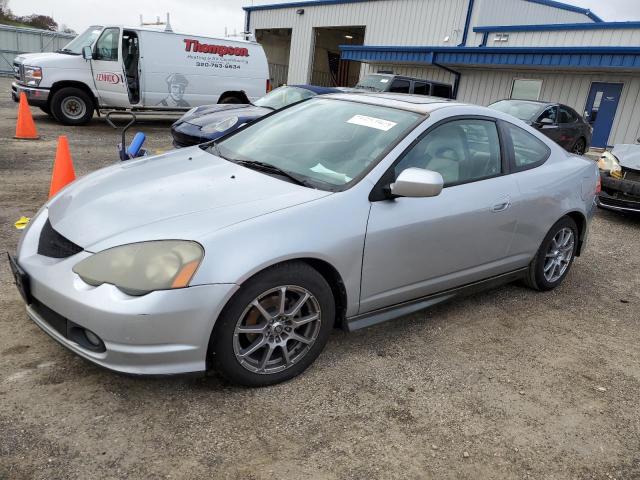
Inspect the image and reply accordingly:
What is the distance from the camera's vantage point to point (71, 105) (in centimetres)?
1129

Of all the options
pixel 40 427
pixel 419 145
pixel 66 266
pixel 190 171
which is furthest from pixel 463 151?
pixel 40 427

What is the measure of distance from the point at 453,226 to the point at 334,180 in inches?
33.8

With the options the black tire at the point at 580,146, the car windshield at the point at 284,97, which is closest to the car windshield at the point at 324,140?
the car windshield at the point at 284,97

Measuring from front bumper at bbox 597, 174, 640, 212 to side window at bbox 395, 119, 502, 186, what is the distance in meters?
4.17

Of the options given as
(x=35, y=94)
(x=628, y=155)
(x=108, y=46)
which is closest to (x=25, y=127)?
(x=35, y=94)

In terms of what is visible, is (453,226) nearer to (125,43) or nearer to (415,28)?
(125,43)

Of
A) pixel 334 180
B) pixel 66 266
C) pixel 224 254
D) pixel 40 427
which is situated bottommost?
pixel 40 427

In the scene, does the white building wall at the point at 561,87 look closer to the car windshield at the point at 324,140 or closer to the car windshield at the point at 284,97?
the car windshield at the point at 284,97

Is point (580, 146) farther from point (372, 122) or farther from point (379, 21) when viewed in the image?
point (379, 21)

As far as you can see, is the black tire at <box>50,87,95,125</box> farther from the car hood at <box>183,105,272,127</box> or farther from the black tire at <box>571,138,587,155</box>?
the black tire at <box>571,138,587,155</box>

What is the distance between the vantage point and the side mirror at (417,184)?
2836mm

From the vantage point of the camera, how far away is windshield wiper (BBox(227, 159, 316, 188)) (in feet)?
9.73

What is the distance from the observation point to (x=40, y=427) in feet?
7.63

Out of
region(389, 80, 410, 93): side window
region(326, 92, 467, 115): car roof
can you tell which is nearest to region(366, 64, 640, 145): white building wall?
region(389, 80, 410, 93): side window
